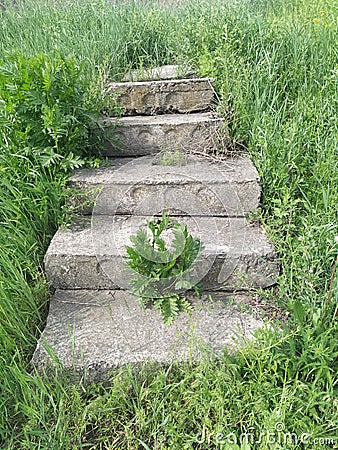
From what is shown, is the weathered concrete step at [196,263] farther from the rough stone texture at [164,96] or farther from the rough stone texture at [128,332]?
the rough stone texture at [164,96]

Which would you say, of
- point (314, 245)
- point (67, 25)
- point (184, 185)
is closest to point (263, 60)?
point (184, 185)

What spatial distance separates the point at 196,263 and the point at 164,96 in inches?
64.9

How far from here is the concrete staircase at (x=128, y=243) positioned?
199 centimetres

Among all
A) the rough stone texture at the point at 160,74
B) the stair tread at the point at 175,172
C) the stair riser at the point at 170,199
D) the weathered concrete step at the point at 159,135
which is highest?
the rough stone texture at the point at 160,74

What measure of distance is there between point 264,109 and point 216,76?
1.96 ft

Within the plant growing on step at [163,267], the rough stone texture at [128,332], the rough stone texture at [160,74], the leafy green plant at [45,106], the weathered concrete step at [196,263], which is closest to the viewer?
the rough stone texture at [128,332]

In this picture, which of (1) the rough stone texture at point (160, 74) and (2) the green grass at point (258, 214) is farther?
(1) the rough stone texture at point (160, 74)

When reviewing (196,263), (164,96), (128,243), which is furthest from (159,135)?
(196,263)

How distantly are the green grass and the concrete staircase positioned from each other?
0.33 ft

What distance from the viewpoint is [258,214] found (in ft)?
8.32

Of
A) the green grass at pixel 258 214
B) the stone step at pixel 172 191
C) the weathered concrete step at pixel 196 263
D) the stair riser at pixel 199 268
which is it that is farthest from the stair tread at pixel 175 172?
the stair riser at pixel 199 268

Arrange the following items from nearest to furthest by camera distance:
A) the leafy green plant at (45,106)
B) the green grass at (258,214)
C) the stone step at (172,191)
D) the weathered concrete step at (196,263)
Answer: the green grass at (258,214), the weathered concrete step at (196,263), the leafy green plant at (45,106), the stone step at (172,191)

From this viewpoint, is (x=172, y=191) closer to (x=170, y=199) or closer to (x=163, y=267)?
(x=170, y=199)

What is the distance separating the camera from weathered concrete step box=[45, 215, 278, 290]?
224cm
